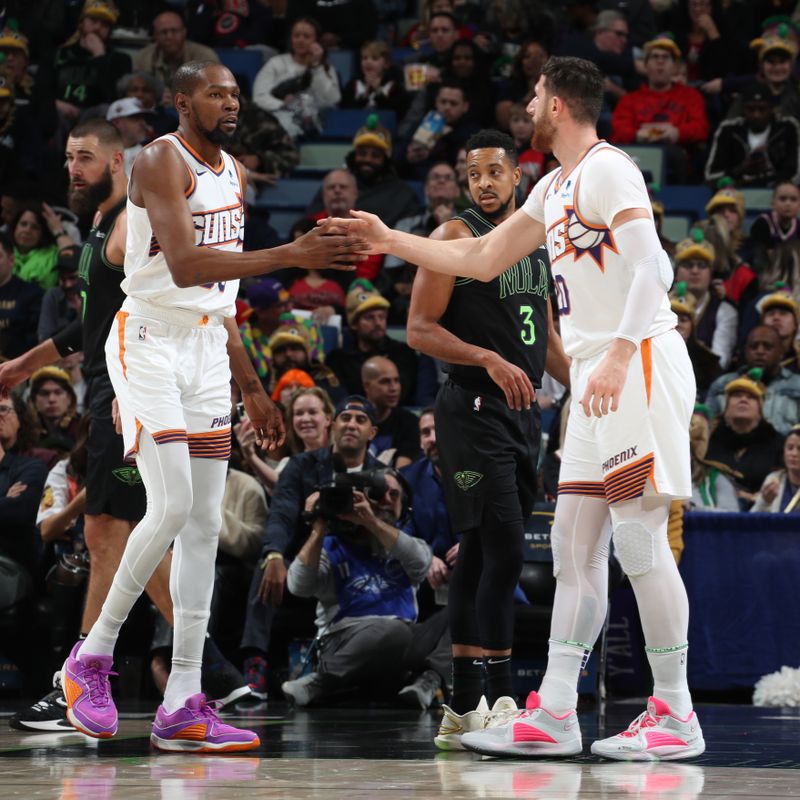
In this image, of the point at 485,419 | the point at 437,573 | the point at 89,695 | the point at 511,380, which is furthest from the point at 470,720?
the point at 437,573

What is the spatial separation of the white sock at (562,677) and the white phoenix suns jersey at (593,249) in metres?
0.94

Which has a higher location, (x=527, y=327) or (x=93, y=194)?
(x=93, y=194)

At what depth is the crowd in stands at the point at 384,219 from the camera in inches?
301

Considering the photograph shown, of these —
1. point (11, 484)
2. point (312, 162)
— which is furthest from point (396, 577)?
point (312, 162)

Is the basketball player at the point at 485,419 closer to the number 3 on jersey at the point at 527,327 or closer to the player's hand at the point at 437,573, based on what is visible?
the number 3 on jersey at the point at 527,327

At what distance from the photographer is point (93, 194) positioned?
5688 mm

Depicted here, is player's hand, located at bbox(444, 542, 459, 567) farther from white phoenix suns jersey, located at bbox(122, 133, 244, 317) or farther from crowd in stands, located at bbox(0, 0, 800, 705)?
white phoenix suns jersey, located at bbox(122, 133, 244, 317)

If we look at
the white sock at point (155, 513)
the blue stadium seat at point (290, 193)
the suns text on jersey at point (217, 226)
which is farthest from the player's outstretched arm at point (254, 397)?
the blue stadium seat at point (290, 193)

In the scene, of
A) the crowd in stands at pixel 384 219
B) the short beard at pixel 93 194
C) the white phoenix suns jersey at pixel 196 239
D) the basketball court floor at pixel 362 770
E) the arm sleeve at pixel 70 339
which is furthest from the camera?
the crowd in stands at pixel 384 219

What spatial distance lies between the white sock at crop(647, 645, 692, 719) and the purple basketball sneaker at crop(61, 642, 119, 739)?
183 centimetres

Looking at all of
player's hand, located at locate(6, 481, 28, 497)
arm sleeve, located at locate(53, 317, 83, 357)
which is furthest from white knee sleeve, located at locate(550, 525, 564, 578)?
player's hand, located at locate(6, 481, 28, 497)

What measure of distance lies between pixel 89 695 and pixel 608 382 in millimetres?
2052

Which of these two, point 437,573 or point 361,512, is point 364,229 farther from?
point 437,573

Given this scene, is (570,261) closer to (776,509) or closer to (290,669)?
(290,669)
